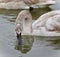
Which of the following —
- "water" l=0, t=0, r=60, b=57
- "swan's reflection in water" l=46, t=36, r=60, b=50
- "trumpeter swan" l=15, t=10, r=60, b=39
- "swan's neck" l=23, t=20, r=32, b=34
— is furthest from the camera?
"swan's neck" l=23, t=20, r=32, b=34

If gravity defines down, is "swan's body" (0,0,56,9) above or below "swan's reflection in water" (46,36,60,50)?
below

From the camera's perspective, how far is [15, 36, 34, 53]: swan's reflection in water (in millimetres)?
10859

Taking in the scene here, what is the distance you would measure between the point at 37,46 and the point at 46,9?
15.1ft

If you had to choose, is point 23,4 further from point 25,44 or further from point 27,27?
point 25,44

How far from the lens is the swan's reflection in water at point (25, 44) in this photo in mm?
10859

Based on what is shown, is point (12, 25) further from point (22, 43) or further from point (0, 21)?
point (22, 43)

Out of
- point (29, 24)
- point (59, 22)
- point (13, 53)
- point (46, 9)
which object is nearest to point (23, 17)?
point (29, 24)

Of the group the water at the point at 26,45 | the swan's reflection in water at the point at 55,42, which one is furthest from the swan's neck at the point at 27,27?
the swan's reflection in water at the point at 55,42

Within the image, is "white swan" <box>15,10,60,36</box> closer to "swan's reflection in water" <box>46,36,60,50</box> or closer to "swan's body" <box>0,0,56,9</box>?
"swan's reflection in water" <box>46,36,60,50</box>

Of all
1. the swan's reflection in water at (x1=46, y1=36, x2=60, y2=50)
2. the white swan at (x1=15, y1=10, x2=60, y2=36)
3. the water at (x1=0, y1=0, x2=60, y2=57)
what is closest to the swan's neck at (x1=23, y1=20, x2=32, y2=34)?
the white swan at (x1=15, y1=10, x2=60, y2=36)

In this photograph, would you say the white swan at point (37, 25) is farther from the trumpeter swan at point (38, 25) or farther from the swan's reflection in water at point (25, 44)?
the swan's reflection in water at point (25, 44)

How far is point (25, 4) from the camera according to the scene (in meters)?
15.7

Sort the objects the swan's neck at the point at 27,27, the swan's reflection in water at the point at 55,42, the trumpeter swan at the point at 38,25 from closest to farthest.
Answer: the swan's reflection in water at the point at 55,42 < the trumpeter swan at the point at 38,25 < the swan's neck at the point at 27,27

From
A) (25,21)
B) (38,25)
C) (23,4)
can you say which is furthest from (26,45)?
(23,4)
